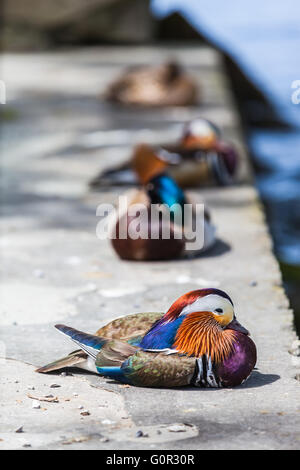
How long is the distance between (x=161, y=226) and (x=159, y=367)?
2.19 meters

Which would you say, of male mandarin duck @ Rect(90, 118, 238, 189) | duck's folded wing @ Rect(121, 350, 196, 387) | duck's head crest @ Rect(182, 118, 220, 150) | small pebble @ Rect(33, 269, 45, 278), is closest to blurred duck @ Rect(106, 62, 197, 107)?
duck's head crest @ Rect(182, 118, 220, 150)

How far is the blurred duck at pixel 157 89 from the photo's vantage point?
11898 mm

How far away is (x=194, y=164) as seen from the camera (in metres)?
8.22

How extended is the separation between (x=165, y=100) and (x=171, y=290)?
6.55 meters

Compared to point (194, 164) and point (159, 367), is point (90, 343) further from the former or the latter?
point (194, 164)

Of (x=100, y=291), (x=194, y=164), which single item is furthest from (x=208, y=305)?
(x=194, y=164)

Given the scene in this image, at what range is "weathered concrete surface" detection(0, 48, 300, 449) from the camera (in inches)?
149

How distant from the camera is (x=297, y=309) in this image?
7562mm

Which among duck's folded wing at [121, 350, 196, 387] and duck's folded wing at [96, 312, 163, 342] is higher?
duck's folded wing at [96, 312, 163, 342]

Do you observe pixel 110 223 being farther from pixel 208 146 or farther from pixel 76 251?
pixel 208 146

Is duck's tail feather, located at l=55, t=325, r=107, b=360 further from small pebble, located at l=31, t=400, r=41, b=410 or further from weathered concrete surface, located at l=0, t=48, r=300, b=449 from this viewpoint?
small pebble, located at l=31, t=400, r=41, b=410

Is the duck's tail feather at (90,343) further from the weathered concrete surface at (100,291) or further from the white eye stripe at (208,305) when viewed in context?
the white eye stripe at (208,305)

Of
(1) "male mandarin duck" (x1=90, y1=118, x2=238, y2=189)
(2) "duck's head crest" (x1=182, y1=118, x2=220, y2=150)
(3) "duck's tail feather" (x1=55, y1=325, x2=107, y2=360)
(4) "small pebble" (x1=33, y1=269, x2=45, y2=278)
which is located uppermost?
(2) "duck's head crest" (x1=182, y1=118, x2=220, y2=150)

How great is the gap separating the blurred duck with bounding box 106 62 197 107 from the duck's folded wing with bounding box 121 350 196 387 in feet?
26.5
